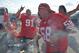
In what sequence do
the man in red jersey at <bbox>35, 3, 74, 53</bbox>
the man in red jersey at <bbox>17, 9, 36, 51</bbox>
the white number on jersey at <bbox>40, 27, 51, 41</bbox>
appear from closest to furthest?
1. the man in red jersey at <bbox>35, 3, 74, 53</bbox>
2. the white number on jersey at <bbox>40, 27, 51, 41</bbox>
3. the man in red jersey at <bbox>17, 9, 36, 51</bbox>

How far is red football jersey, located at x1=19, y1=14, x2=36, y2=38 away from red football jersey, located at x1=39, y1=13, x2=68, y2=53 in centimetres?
376

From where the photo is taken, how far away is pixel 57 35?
5055 millimetres

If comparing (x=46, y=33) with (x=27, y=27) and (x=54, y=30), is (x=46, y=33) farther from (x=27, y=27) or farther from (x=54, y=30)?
(x=27, y=27)

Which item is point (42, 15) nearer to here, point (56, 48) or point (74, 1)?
point (56, 48)

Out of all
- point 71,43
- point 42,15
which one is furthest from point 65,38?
point 71,43

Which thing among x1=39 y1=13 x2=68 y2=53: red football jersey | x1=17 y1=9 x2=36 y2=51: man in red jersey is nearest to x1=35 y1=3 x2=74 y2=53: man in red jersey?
x1=39 y1=13 x2=68 y2=53: red football jersey

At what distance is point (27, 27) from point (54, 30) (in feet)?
13.1

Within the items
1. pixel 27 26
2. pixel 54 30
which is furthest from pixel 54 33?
pixel 27 26

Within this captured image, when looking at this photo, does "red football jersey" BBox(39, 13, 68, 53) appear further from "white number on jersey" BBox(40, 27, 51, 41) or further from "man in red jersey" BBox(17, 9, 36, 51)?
"man in red jersey" BBox(17, 9, 36, 51)

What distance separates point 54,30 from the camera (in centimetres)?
501

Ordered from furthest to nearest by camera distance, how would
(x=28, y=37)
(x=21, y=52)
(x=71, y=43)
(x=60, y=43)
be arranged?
1. (x=28, y=37)
2. (x=21, y=52)
3. (x=71, y=43)
4. (x=60, y=43)

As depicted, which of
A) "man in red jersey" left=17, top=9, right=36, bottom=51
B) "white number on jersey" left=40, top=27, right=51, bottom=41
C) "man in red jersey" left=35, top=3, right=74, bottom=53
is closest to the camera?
"man in red jersey" left=35, top=3, right=74, bottom=53

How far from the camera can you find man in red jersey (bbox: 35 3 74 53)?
4902 mm

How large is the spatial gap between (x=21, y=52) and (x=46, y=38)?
3221mm
